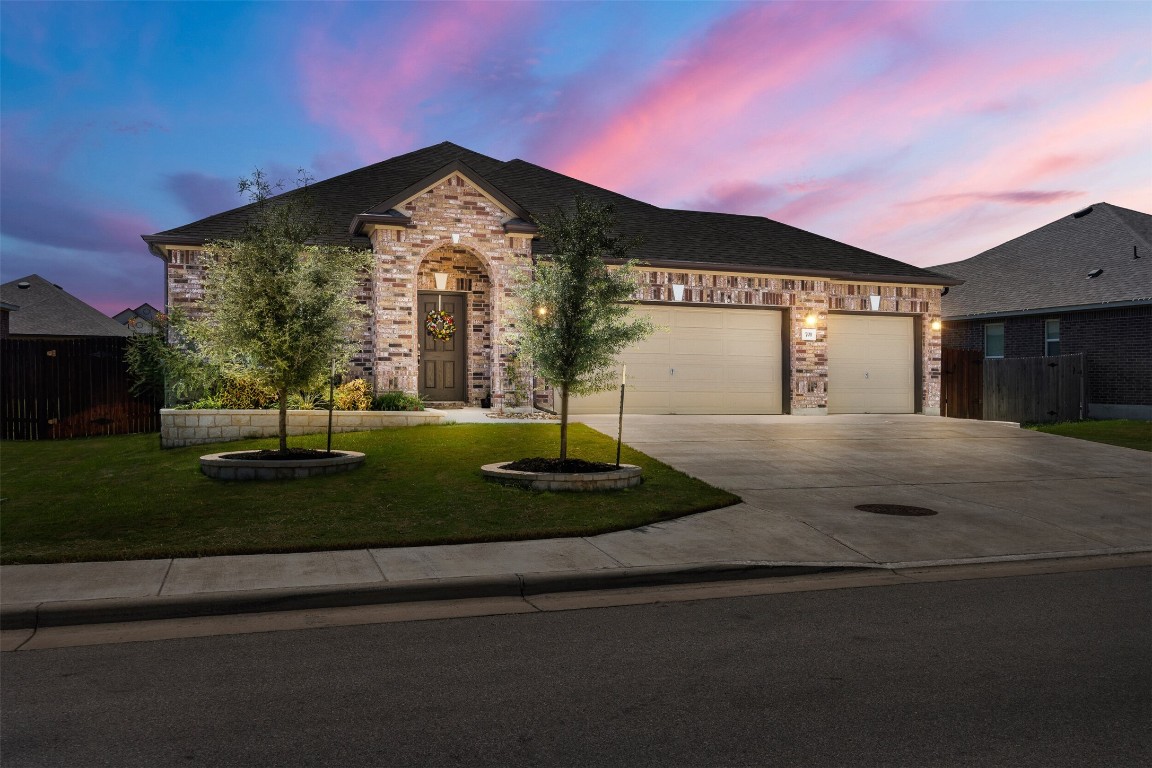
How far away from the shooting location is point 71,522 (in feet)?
28.6

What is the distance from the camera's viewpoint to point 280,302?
39.0ft

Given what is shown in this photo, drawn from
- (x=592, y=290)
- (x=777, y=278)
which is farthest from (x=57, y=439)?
(x=777, y=278)

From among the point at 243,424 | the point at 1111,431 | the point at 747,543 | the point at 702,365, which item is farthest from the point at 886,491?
the point at 1111,431

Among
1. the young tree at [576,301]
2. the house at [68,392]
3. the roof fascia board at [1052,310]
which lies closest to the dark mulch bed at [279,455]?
the young tree at [576,301]

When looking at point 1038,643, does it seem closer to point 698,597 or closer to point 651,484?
point 698,597

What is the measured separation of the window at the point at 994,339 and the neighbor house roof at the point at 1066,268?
0.86 metres

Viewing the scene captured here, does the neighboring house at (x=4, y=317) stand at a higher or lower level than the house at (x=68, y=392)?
higher

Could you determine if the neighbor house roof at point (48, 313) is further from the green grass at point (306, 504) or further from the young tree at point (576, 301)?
the young tree at point (576, 301)

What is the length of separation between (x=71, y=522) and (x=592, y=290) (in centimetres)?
696

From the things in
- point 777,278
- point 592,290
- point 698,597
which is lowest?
point 698,597

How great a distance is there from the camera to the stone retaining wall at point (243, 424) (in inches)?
571

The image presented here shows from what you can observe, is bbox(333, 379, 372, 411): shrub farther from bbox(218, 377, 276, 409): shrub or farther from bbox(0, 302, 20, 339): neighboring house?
bbox(0, 302, 20, 339): neighboring house

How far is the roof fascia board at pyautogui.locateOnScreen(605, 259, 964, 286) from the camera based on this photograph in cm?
2094

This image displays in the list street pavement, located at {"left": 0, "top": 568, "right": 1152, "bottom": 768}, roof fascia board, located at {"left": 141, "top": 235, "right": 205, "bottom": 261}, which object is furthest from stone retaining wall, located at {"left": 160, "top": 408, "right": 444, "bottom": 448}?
street pavement, located at {"left": 0, "top": 568, "right": 1152, "bottom": 768}
